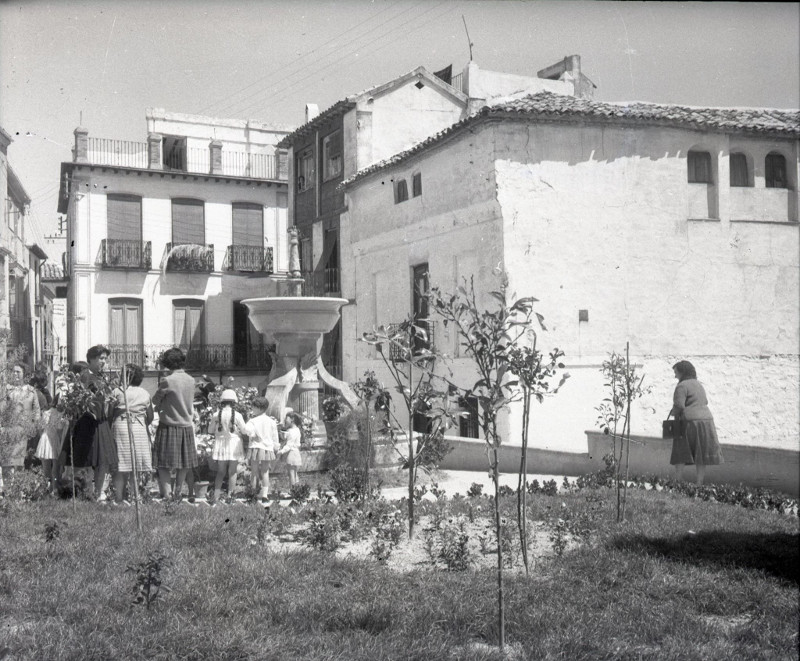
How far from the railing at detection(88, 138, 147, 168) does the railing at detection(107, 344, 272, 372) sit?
5.97 metres

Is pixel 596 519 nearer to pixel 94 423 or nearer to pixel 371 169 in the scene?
pixel 94 423

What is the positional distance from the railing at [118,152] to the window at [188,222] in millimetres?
1772

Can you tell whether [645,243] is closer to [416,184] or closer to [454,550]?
[416,184]

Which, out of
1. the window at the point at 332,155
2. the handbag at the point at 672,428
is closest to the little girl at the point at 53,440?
the handbag at the point at 672,428

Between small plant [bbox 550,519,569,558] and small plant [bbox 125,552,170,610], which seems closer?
small plant [bbox 125,552,170,610]

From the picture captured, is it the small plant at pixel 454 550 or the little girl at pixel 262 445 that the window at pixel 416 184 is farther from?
the small plant at pixel 454 550

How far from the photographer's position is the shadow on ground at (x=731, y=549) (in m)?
5.91

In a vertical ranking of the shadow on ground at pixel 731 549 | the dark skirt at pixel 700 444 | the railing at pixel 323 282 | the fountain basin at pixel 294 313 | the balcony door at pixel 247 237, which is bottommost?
the shadow on ground at pixel 731 549

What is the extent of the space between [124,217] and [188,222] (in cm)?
178

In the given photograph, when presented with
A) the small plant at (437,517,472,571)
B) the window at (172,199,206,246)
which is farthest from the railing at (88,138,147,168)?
the small plant at (437,517,472,571)

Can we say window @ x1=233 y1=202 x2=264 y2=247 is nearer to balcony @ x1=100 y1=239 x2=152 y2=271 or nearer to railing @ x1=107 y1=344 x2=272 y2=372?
balcony @ x1=100 y1=239 x2=152 y2=271

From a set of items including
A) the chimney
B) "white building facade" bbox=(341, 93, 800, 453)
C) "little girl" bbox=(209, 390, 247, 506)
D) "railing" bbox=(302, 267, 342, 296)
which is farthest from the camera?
the chimney

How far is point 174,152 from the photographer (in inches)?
978

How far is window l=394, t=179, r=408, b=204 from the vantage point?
64.3 feet
